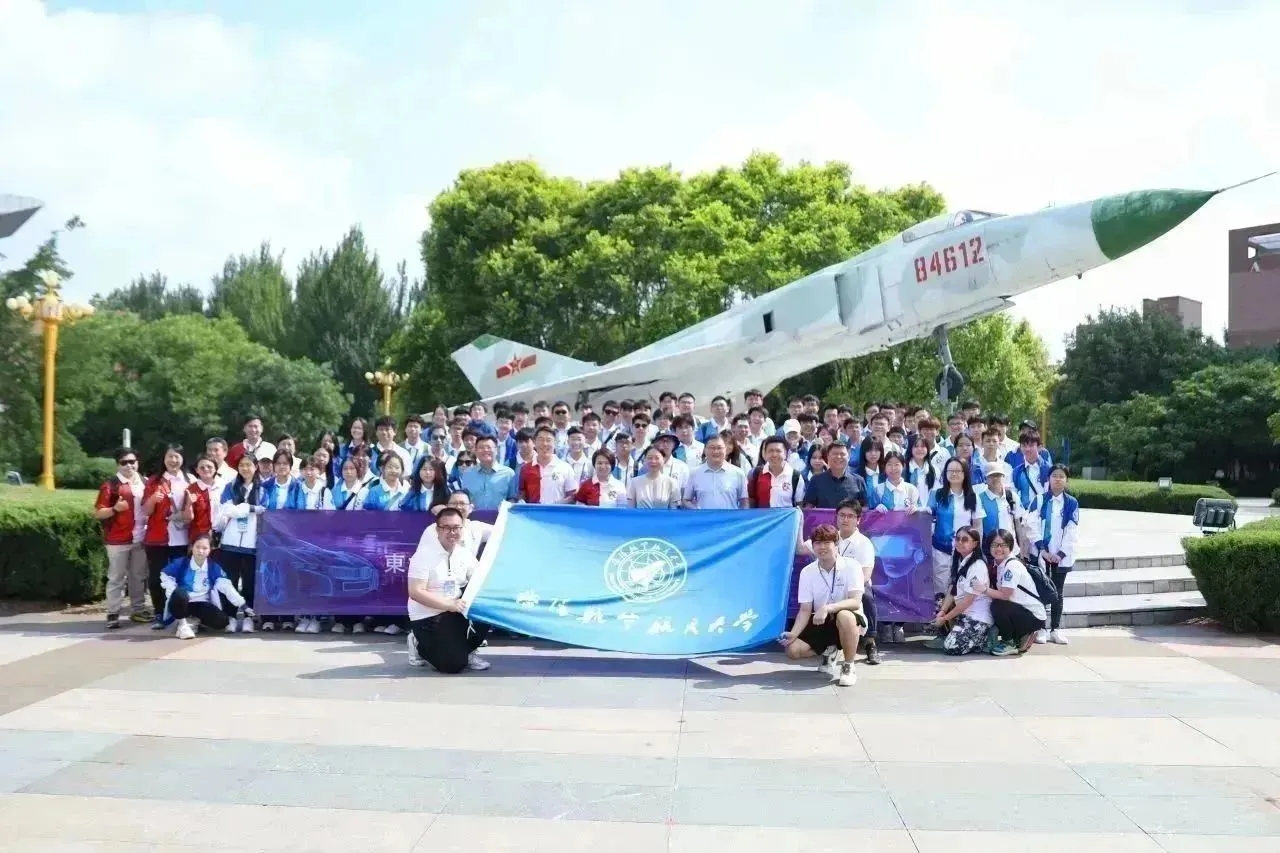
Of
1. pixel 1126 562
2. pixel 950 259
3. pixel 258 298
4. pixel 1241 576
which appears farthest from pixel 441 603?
pixel 258 298

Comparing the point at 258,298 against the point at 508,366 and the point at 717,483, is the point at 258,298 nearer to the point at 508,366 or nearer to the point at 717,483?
the point at 508,366

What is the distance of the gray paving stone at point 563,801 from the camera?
15.3ft

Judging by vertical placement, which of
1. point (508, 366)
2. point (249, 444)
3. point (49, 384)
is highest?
point (508, 366)

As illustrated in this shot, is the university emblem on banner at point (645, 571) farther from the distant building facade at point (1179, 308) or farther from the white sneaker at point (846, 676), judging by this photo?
the distant building facade at point (1179, 308)

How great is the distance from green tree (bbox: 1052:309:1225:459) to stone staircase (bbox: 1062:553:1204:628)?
3600 cm

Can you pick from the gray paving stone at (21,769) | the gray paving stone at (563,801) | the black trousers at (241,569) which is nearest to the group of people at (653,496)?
the black trousers at (241,569)

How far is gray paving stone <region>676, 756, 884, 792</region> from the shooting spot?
5070mm

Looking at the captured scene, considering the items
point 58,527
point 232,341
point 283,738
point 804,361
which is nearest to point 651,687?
point 283,738

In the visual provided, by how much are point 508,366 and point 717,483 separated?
14527mm

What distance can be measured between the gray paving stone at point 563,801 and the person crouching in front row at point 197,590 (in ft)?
16.7

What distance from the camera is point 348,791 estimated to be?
4.95 meters

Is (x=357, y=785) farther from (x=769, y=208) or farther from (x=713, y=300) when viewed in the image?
(x=769, y=208)

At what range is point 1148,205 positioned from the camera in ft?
44.9

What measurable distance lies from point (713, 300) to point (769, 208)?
14.4 feet
